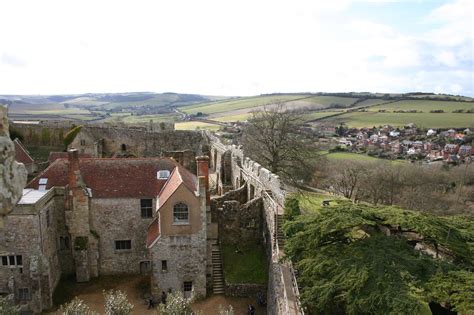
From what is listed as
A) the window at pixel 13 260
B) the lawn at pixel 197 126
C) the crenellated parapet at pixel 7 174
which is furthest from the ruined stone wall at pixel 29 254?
the lawn at pixel 197 126

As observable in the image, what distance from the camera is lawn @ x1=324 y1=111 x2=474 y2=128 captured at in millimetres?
81875

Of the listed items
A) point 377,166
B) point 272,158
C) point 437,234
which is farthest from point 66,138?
point 437,234

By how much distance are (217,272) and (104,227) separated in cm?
734

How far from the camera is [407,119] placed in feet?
299

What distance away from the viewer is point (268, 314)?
20.5m

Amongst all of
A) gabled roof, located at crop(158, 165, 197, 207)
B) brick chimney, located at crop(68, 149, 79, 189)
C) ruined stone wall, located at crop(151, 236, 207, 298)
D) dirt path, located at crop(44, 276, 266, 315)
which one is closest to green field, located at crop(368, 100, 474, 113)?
gabled roof, located at crop(158, 165, 197, 207)

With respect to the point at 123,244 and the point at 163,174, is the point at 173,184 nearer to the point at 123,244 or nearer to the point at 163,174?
the point at 163,174

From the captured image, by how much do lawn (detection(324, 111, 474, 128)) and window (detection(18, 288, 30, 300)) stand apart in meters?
78.0

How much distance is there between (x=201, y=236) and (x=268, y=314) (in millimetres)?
5415

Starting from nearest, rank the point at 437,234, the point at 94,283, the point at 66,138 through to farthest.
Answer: the point at 437,234
the point at 94,283
the point at 66,138

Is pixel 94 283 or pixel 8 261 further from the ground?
pixel 8 261

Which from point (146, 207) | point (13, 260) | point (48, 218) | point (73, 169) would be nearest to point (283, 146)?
point (146, 207)

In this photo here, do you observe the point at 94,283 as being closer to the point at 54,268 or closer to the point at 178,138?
the point at 54,268

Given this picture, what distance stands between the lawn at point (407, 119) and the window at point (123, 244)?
72664mm
